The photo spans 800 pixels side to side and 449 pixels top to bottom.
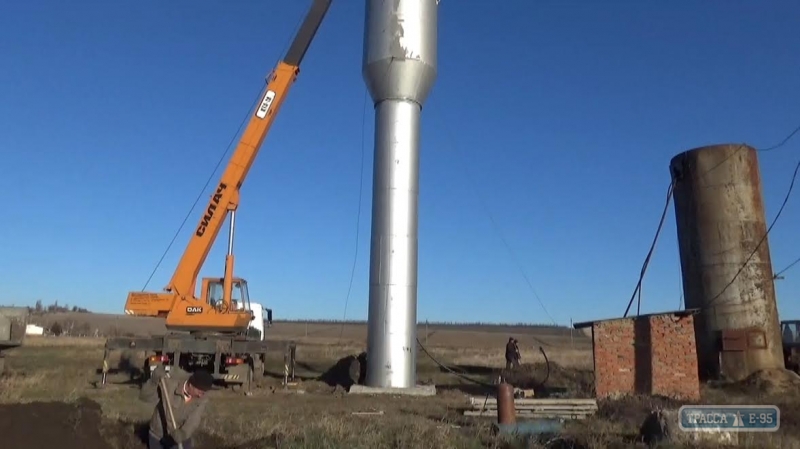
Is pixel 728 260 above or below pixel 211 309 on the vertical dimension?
above

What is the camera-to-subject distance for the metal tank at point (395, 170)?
806 inches

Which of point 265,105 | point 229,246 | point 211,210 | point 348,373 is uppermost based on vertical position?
point 265,105

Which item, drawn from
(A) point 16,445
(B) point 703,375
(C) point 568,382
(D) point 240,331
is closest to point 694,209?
(B) point 703,375

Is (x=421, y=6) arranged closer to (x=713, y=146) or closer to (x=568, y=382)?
(x=713, y=146)

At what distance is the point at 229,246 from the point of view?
21.5m

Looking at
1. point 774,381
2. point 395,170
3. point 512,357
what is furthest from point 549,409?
point 512,357

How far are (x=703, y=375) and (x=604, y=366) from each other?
20.5 feet

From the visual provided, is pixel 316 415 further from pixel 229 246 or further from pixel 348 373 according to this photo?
pixel 348 373

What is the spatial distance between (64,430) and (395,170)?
12.7 meters

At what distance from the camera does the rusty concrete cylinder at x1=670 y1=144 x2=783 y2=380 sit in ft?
74.0

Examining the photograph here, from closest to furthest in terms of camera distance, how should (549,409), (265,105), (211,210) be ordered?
(549,409) → (211,210) → (265,105)

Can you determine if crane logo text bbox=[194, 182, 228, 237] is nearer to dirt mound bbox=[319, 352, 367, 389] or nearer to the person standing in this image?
dirt mound bbox=[319, 352, 367, 389]

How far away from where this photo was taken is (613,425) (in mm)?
12398

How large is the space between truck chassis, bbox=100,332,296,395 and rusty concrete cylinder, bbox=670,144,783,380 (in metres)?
13.4
